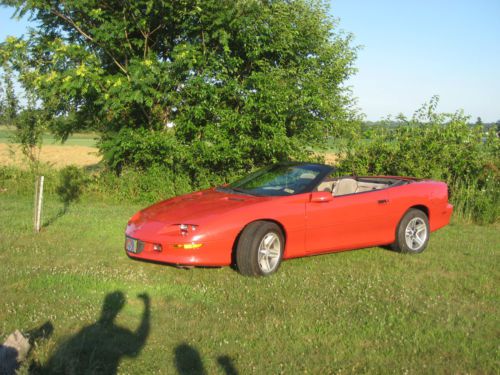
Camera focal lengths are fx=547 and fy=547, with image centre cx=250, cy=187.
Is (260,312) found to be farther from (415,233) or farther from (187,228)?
(415,233)

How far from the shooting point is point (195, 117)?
40.3ft

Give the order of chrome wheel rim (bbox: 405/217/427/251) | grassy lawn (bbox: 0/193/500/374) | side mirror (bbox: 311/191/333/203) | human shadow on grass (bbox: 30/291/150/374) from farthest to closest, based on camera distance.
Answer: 1. chrome wheel rim (bbox: 405/217/427/251)
2. side mirror (bbox: 311/191/333/203)
3. grassy lawn (bbox: 0/193/500/374)
4. human shadow on grass (bbox: 30/291/150/374)

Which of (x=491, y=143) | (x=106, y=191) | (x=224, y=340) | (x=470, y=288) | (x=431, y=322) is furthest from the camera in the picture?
(x=106, y=191)

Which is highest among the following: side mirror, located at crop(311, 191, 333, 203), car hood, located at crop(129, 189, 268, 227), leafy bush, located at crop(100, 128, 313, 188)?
leafy bush, located at crop(100, 128, 313, 188)

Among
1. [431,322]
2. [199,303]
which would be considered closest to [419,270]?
[431,322]

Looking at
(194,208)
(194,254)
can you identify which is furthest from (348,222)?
(194,254)

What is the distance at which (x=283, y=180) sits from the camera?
741cm

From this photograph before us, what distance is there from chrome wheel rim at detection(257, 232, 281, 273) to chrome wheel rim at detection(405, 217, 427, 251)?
2.38 m

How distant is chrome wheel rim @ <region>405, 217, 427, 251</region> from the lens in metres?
7.92

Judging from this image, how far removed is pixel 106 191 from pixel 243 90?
418 cm

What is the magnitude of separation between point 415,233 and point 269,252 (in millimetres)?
2708

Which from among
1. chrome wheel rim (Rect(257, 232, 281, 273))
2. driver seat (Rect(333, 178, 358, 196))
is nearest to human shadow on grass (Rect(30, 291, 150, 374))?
chrome wheel rim (Rect(257, 232, 281, 273))

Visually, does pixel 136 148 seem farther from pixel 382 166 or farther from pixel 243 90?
pixel 382 166

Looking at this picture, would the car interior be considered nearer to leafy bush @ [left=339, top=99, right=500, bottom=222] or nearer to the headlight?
the headlight
